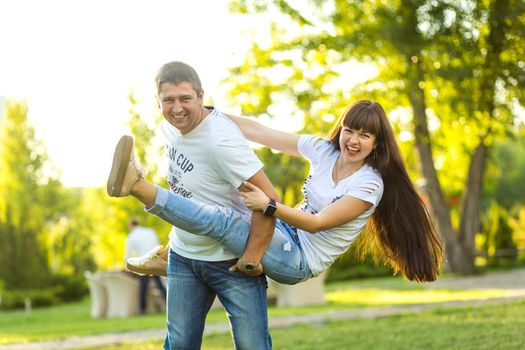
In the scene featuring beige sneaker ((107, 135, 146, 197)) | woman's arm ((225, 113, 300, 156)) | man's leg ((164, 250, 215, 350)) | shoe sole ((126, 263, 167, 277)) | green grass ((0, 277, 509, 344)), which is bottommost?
green grass ((0, 277, 509, 344))

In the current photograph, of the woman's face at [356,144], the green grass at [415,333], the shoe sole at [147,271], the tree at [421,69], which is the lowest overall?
the green grass at [415,333]

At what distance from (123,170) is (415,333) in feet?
18.7

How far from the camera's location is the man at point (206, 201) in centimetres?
463

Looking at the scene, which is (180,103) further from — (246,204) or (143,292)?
(143,292)

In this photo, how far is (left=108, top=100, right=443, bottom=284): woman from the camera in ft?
15.2

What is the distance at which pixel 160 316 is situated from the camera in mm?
16141

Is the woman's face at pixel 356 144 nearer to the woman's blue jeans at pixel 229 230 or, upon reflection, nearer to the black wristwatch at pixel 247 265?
the woman's blue jeans at pixel 229 230

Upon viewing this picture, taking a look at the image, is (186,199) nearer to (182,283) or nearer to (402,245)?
(182,283)

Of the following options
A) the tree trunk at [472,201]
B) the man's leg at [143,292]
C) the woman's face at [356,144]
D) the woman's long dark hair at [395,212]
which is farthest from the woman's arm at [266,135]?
the tree trunk at [472,201]

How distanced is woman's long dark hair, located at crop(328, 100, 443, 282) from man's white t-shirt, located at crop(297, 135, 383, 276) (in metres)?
0.15

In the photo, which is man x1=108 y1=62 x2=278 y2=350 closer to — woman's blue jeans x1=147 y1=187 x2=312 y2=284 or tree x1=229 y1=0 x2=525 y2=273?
woman's blue jeans x1=147 y1=187 x2=312 y2=284

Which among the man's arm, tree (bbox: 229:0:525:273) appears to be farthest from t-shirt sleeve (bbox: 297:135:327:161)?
tree (bbox: 229:0:525:273)

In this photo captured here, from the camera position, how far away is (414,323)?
10.5 m

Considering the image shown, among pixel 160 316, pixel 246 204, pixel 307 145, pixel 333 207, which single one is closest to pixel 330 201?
pixel 333 207
